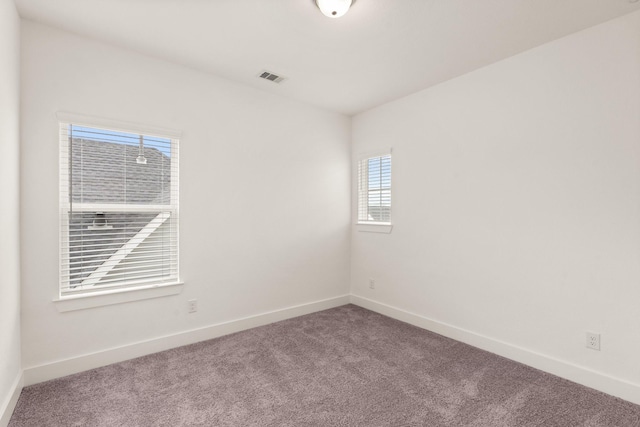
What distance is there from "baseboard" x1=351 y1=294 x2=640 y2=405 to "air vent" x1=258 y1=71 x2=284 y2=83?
283cm

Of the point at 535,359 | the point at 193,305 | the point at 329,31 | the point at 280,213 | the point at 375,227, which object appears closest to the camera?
the point at 329,31

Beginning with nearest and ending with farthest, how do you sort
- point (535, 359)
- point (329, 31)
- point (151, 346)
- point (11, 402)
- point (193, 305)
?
point (11, 402)
point (329, 31)
point (535, 359)
point (151, 346)
point (193, 305)

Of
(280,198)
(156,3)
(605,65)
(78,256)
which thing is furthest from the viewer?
(280,198)

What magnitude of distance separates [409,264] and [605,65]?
7.63 feet

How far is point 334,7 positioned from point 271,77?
4.12ft

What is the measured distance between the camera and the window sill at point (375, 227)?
12.4 ft

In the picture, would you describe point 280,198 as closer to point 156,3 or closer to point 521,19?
point 156,3

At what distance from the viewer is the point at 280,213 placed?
11.9 ft

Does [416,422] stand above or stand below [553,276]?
below

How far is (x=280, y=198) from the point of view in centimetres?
361

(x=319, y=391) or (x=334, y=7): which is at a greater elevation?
(x=334, y=7)

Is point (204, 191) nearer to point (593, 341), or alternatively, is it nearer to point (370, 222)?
point (370, 222)

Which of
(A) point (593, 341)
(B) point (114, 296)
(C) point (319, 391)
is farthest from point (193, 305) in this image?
(A) point (593, 341)

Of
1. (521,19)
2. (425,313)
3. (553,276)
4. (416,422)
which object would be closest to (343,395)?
(416,422)
